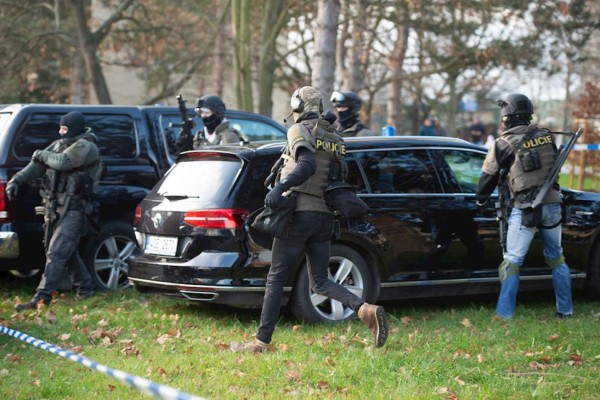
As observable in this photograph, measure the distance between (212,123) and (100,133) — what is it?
1.17 m

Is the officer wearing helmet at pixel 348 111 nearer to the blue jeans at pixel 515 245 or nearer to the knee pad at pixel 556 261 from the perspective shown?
the blue jeans at pixel 515 245

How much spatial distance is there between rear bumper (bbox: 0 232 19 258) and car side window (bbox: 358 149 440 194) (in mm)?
3324

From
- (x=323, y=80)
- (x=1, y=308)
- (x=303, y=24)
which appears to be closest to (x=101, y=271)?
(x=1, y=308)

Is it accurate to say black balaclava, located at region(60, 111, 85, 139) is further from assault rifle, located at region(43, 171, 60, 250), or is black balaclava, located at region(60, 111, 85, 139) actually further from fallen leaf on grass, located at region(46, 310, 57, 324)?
fallen leaf on grass, located at region(46, 310, 57, 324)

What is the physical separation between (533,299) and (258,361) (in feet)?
12.7

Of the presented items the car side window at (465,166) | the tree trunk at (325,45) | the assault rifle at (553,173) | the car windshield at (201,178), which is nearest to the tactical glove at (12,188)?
the car windshield at (201,178)

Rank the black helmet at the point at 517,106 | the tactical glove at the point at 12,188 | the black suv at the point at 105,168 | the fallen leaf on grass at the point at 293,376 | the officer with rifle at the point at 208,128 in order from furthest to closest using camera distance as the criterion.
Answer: the officer with rifle at the point at 208,128, the black suv at the point at 105,168, the tactical glove at the point at 12,188, the black helmet at the point at 517,106, the fallen leaf on grass at the point at 293,376

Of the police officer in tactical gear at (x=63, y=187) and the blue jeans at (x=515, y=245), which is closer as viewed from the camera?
the blue jeans at (x=515, y=245)

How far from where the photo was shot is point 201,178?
25.1 ft

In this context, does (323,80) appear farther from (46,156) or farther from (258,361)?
(258,361)

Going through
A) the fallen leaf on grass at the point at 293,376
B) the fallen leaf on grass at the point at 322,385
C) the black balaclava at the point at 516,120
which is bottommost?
the fallen leaf on grass at the point at 293,376

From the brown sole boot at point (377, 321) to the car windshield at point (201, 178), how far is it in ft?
5.22

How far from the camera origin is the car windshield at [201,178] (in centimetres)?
745

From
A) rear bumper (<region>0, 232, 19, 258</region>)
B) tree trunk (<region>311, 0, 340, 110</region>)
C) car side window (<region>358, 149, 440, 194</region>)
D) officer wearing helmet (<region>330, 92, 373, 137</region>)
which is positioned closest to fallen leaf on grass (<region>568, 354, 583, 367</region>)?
car side window (<region>358, 149, 440, 194</region>)
